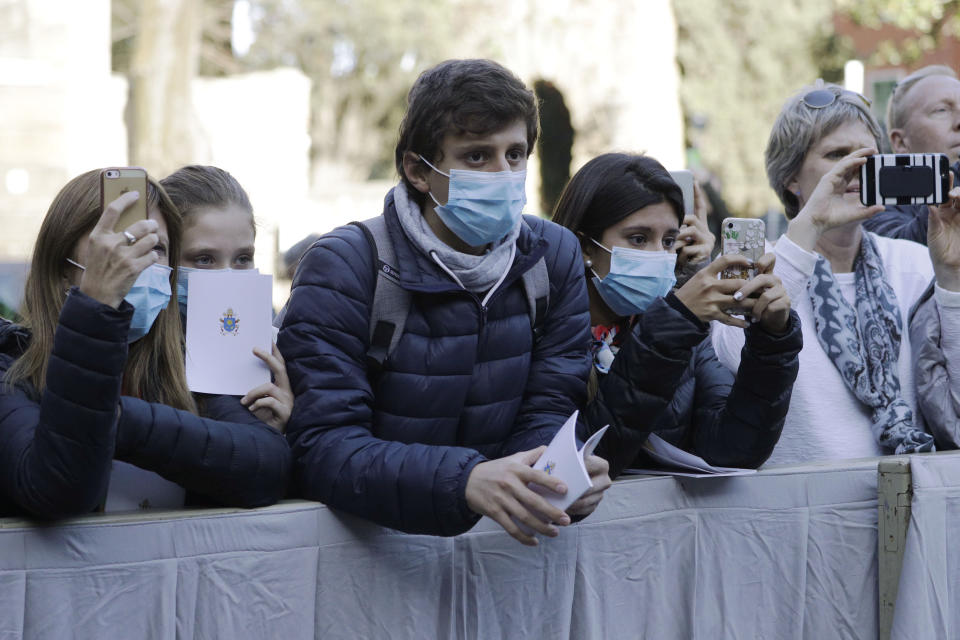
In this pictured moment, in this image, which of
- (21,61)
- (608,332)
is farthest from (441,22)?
(608,332)

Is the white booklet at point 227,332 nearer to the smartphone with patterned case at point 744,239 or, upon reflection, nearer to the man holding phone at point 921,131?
the smartphone with patterned case at point 744,239

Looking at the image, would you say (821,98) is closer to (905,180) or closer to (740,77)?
(905,180)

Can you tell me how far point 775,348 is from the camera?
2.99 meters

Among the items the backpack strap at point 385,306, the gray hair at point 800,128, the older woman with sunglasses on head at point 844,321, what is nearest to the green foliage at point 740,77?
the gray hair at point 800,128

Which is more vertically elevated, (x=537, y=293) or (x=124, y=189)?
(x=124, y=189)

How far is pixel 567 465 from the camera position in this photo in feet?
7.88

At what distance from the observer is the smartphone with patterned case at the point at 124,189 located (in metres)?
2.42

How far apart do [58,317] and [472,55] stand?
20.2m

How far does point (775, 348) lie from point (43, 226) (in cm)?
173

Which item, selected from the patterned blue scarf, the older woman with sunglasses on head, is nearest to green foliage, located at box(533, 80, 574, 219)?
the older woman with sunglasses on head

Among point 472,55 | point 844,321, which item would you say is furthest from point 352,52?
point 844,321

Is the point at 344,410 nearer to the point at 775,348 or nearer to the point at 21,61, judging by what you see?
the point at 775,348

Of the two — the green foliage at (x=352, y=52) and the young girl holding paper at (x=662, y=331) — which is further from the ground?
the green foliage at (x=352, y=52)

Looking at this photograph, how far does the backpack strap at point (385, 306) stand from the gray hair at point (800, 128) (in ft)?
5.58
